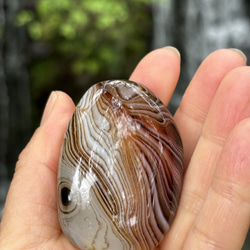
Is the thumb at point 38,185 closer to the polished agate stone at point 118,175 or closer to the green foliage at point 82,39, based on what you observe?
the polished agate stone at point 118,175

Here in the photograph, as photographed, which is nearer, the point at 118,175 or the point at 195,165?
the point at 118,175

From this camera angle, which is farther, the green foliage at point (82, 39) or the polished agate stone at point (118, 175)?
the green foliage at point (82, 39)

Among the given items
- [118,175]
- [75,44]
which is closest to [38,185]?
[118,175]

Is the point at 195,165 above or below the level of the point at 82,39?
above

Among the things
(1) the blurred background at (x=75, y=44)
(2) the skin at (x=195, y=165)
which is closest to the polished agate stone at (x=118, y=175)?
(2) the skin at (x=195, y=165)

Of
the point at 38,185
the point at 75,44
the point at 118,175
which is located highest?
the point at 118,175

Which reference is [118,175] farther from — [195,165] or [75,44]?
[75,44]

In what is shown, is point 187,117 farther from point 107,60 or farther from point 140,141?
point 107,60

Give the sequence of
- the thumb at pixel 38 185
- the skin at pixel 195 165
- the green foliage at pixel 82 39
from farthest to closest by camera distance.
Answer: the green foliage at pixel 82 39 → the thumb at pixel 38 185 → the skin at pixel 195 165
